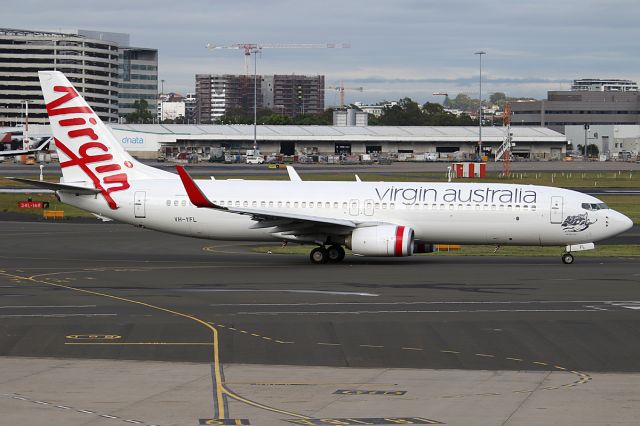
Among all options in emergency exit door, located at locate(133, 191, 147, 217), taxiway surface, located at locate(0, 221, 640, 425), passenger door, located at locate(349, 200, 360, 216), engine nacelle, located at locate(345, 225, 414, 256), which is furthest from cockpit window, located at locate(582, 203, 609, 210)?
emergency exit door, located at locate(133, 191, 147, 217)

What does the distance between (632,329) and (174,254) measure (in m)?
28.2

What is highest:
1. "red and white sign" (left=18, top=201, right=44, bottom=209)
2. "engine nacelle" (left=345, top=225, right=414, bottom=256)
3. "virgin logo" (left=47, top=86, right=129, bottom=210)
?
"virgin logo" (left=47, top=86, right=129, bottom=210)

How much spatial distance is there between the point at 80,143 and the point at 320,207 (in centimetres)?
1222

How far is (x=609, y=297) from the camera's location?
37656mm

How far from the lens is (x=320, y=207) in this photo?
49.4 metres

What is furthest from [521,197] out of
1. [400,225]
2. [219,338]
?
[219,338]

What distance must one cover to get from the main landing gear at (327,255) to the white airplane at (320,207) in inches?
1.9

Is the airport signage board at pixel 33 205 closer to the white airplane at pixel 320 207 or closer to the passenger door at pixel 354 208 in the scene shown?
the white airplane at pixel 320 207

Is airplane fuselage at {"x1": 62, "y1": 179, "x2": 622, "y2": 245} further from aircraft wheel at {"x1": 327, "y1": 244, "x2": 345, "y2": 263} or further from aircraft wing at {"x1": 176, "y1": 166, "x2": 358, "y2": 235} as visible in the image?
aircraft wheel at {"x1": 327, "y1": 244, "x2": 345, "y2": 263}

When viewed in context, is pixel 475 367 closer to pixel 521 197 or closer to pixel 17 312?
pixel 17 312

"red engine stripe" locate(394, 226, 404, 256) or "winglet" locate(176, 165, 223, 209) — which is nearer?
"winglet" locate(176, 165, 223, 209)

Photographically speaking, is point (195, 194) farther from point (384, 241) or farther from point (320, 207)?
point (384, 241)

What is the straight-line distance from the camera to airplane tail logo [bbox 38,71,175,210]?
5053cm

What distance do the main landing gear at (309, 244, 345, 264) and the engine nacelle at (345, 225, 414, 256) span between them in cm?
228
